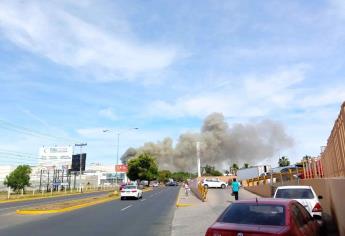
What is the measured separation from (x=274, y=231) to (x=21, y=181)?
229 ft

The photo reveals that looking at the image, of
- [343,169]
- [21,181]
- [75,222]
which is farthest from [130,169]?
[343,169]

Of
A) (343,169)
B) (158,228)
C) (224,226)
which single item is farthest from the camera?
(158,228)

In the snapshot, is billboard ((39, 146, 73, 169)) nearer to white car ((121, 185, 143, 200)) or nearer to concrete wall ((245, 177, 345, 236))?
white car ((121, 185, 143, 200))

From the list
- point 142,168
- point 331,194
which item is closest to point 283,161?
point 142,168

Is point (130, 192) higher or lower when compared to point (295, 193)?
higher

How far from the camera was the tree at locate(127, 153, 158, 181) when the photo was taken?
9138 cm

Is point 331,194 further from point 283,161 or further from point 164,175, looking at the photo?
point 164,175

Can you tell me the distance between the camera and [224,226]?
644 centimetres

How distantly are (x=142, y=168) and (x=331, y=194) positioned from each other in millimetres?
79377

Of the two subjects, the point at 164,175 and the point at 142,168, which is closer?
the point at 142,168

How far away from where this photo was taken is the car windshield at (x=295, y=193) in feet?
43.8

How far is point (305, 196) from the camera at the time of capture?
1333cm

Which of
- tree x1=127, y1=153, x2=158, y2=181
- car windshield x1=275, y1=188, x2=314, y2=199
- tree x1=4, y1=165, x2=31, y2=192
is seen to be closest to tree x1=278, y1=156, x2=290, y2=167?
tree x1=127, y1=153, x2=158, y2=181

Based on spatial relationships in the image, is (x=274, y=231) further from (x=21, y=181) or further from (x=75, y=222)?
(x=21, y=181)
